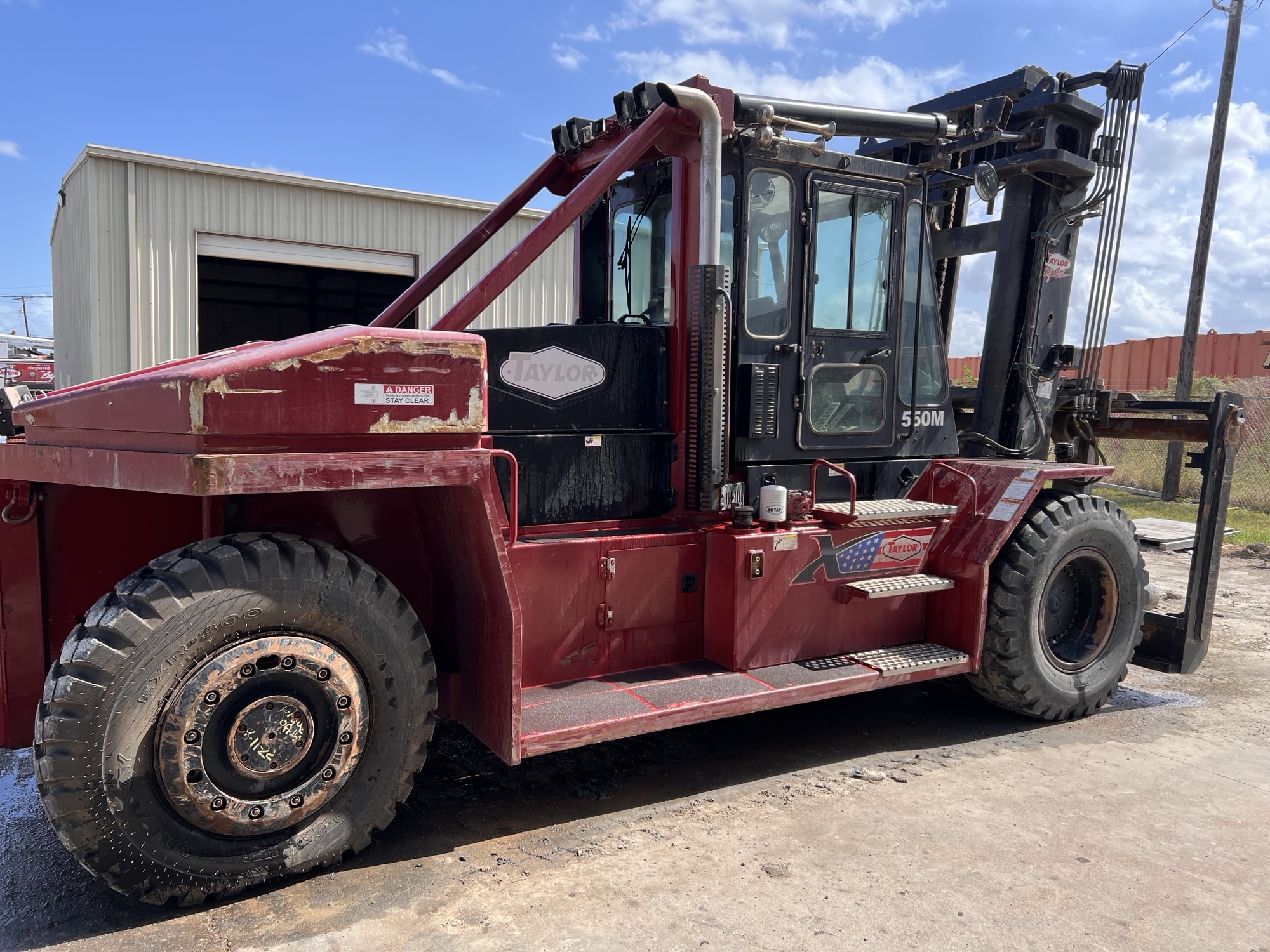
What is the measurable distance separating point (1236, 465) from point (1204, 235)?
365 centimetres

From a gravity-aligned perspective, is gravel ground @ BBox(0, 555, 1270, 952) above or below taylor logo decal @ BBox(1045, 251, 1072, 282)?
below

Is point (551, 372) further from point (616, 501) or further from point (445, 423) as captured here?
point (445, 423)

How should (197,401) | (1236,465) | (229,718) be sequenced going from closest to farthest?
(197,401) < (229,718) < (1236,465)

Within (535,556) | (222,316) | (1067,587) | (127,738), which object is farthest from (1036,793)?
(222,316)

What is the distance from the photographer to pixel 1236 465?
48.5 ft

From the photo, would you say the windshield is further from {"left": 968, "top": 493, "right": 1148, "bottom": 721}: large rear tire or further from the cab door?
{"left": 968, "top": 493, "right": 1148, "bottom": 721}: large rear tire

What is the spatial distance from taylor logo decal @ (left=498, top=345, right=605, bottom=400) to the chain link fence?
1147 centimetres

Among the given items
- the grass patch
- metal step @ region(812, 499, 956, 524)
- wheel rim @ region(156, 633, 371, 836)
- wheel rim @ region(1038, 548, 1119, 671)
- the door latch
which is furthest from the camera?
the grass patch

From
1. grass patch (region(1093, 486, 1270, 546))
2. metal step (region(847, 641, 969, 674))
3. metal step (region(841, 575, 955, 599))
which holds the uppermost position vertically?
metal step (region(841, 575, 955, 599))

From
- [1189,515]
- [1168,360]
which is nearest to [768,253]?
[1189,515]

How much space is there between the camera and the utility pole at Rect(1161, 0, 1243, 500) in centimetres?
1439

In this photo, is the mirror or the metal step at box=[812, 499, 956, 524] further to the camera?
the mirror

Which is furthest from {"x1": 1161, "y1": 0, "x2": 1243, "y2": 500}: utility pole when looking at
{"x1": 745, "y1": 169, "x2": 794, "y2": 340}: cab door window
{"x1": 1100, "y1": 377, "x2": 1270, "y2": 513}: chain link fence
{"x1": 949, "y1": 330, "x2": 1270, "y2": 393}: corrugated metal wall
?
{"x1": 745, "y1": 169, "x2": 794, "y2": 340}: cab door window

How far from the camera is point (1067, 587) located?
536cm
